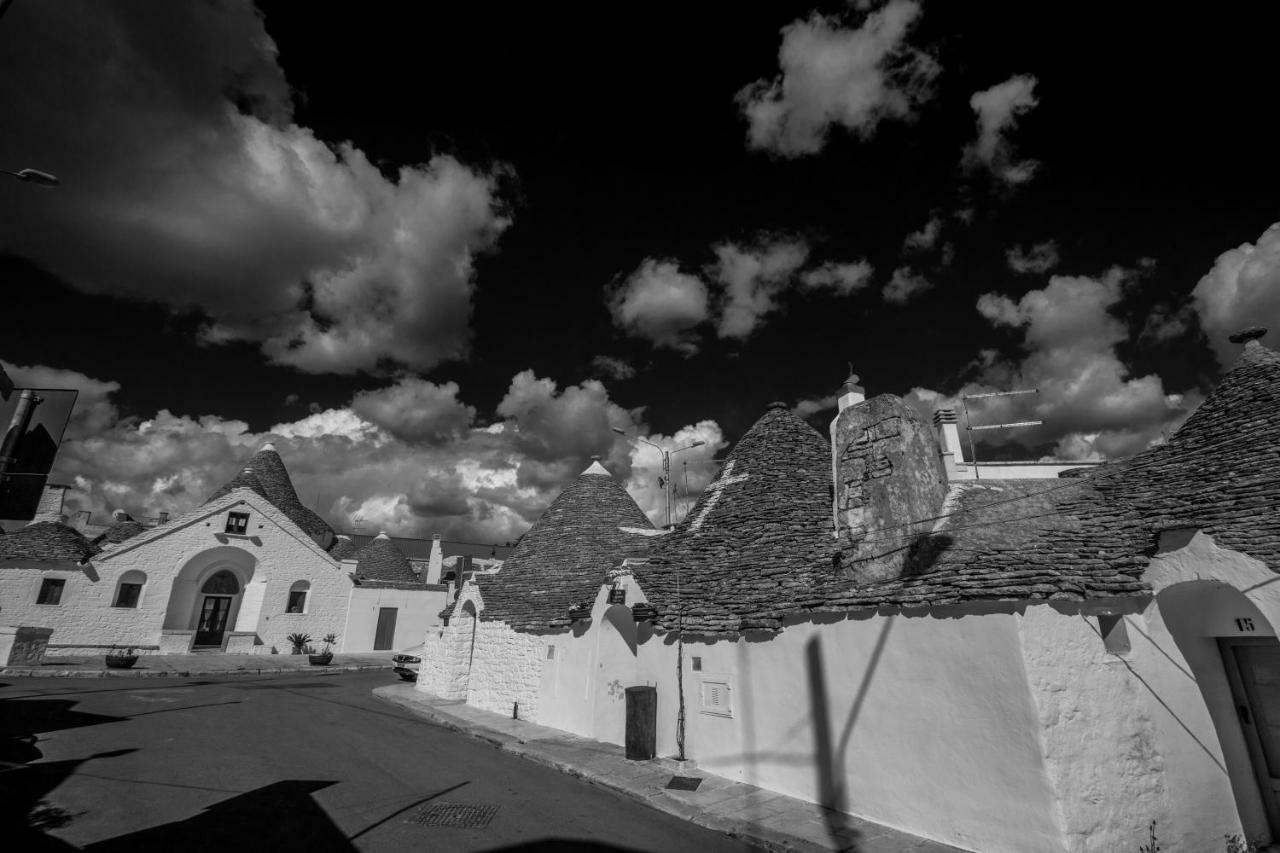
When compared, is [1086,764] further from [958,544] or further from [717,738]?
[717,738]

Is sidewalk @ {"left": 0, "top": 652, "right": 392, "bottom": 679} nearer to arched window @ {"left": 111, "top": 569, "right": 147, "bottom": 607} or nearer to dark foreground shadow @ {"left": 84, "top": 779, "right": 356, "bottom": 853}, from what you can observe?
arched window @ {"left": 111, "top": 569, "right": 147, "bottom": 607}

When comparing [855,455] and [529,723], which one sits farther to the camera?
[529,723]

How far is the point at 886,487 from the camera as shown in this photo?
8.33 metres

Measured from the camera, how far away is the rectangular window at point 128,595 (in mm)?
23953

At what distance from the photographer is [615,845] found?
6.41 meters

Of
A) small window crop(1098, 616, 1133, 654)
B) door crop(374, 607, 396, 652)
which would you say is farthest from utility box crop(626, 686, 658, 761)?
door crop(374, 607, 396, 652)

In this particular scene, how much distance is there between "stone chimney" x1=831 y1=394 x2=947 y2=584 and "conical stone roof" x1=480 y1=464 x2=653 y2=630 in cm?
588

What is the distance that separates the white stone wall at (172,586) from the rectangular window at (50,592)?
0.16 meters

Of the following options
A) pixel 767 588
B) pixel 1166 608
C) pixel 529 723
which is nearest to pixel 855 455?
pixel 767 588

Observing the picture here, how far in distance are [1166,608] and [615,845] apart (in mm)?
6643

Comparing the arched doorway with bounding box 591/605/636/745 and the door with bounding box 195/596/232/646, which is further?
the door with bounding box 195/596/232/646

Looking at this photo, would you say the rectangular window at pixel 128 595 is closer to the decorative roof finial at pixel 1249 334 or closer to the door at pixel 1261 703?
the door at pixel 1261 703

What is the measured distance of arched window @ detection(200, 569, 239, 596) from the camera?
26.6 m

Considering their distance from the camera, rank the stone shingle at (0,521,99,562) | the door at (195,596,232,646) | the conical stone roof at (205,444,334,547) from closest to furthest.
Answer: the stone shingle at (0,521,99,562)
the door at (195,596,232,646)
the conical stone roof at (205,444,334,547)
